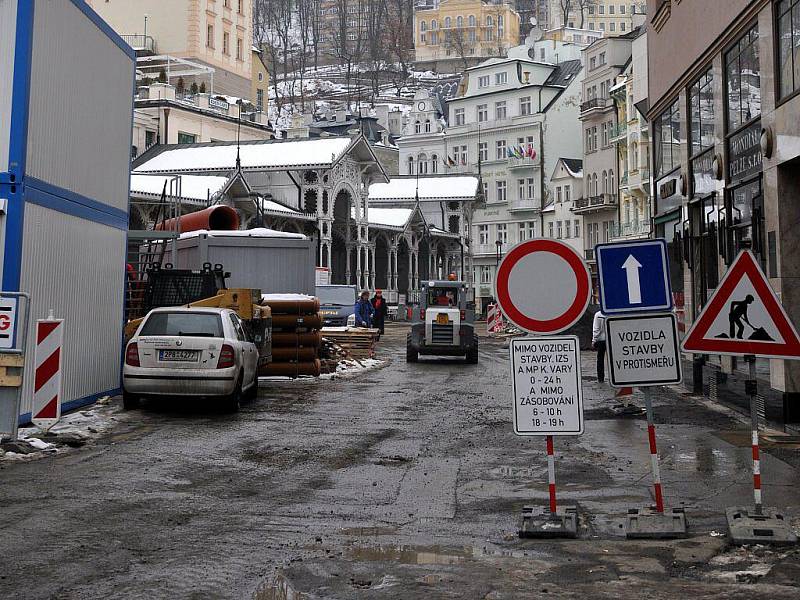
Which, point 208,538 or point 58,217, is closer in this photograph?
point 208,538

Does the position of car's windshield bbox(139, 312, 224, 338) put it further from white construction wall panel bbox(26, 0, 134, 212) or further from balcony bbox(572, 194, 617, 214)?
balcony bbox(572, 194, 617, 214)

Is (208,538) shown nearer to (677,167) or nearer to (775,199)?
(775,199)

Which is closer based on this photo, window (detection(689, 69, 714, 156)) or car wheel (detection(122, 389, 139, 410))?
car wheel (detection(122, 389, 139, 410))

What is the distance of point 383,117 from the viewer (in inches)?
5389

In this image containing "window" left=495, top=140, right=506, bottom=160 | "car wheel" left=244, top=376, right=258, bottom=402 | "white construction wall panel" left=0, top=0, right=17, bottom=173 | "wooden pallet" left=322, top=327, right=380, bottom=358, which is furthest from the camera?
"window" left=495, top=140, right=506, bottom=160

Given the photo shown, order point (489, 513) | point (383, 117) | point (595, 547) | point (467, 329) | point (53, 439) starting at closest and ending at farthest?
point (595, 547)
point (489, 513)
point (53, 439)
point (467, 329)
point (383, 117)

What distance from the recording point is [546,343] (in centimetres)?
803

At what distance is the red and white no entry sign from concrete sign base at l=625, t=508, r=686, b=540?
152 centimetres

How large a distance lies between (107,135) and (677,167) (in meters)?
11.0

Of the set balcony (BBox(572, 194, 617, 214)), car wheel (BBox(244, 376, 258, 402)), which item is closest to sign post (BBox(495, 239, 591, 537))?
car wheel (BBox(244, 376, 258, 402))

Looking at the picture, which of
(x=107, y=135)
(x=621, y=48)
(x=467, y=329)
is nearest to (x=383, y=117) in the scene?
(x=621, y=48)

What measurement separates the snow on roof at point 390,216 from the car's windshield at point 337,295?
2282cm

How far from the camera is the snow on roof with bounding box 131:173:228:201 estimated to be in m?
45.9

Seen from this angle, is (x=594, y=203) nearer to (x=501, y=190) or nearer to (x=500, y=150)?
(x=501, y=190)
